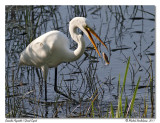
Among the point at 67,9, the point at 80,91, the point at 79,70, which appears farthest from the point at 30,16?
the point at 80,91

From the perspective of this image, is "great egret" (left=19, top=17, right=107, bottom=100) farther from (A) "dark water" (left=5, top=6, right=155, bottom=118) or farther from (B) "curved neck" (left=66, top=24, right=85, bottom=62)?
(A) "dark water" (left=5, top=6, right=155, bottom=118)

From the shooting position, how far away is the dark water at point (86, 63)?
3799 millimetres

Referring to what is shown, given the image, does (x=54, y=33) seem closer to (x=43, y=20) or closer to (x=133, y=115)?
(x=43, y=20)

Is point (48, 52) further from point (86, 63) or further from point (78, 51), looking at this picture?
point (86, 63)

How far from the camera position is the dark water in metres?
3.80

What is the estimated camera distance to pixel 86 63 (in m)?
4.61

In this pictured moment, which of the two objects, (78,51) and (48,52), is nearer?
(78,51)

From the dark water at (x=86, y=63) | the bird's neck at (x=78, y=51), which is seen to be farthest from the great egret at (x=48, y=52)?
the dark water at (x=86, y=63)

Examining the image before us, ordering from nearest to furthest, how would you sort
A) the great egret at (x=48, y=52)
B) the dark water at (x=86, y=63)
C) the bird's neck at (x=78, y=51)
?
the dark water at (x=86, y=63) → the bird's neck at (x=78, y=51) → the great egret at (x=48, y=52)

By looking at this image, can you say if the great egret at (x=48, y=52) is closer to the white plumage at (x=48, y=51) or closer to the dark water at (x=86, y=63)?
the white plumage at (x=48, y=51)

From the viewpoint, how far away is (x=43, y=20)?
4.85 m

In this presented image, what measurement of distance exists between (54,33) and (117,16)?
3.13ft

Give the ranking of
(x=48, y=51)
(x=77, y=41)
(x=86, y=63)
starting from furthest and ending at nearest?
(x=86, y=63), (x=48, y=51), (x=77, y=41)

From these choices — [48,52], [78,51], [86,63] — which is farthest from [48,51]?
[86,63]
